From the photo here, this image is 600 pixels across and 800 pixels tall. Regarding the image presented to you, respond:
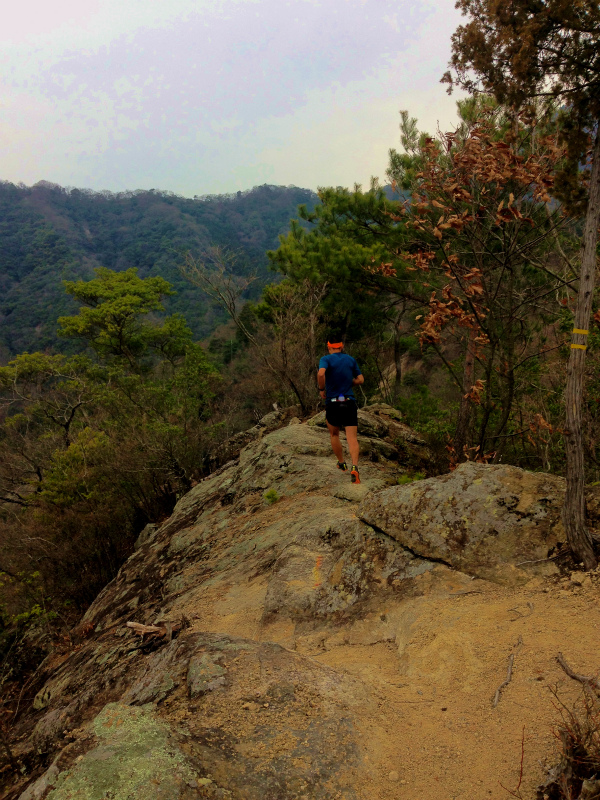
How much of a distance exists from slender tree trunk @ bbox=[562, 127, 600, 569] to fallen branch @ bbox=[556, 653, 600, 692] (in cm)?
87

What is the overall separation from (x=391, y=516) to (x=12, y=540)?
10.6m

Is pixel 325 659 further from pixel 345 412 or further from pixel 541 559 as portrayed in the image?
pixel 345 412

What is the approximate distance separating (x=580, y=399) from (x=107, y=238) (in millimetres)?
85455

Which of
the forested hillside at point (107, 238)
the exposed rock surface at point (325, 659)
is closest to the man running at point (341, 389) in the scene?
the exposed rock surface at point (325, 659)

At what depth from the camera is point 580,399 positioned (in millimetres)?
3107

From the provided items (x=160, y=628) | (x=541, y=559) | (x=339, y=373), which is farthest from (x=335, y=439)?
(x=541, y=559)

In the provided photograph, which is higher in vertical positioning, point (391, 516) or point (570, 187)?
point (570, 187)

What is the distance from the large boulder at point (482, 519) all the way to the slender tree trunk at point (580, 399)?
0.24 meters

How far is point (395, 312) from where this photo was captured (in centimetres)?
1513

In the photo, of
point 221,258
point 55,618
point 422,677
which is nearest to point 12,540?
point 55,618

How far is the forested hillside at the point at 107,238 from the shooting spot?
50812 mm

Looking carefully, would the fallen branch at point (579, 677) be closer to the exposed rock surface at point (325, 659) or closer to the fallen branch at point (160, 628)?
the exposed rock surface at point (325, 659)

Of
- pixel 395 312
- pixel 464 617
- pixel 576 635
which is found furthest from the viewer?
pixel 395 312

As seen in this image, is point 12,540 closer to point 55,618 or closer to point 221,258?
point 55,618
